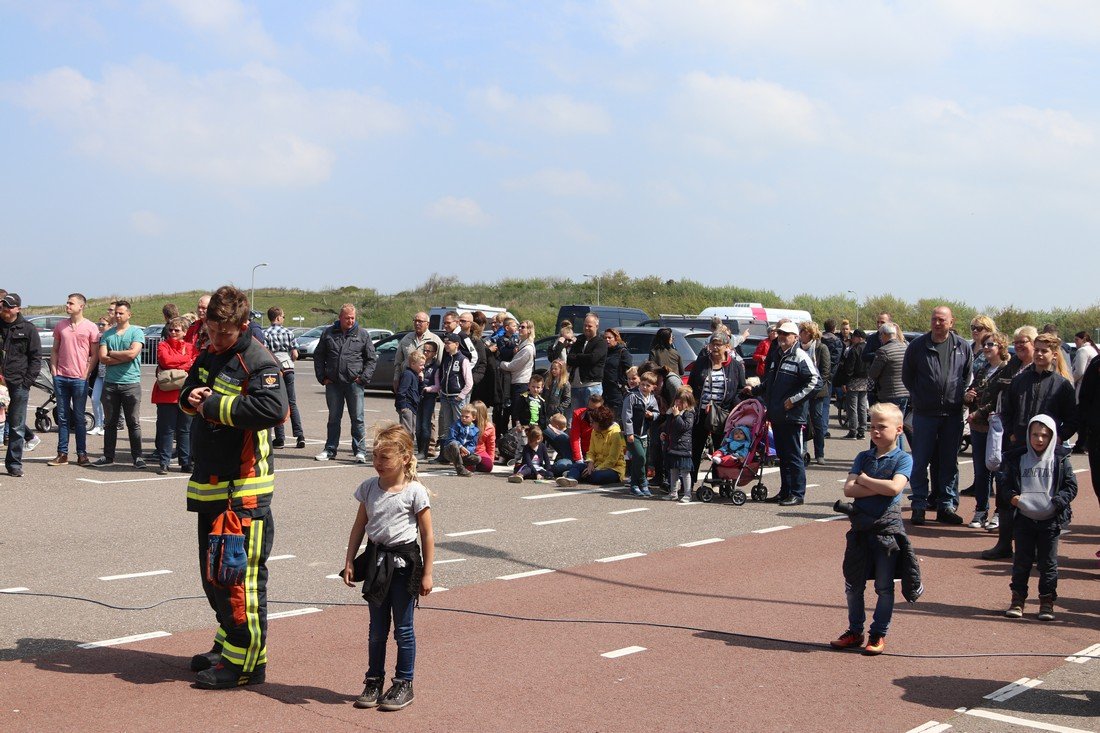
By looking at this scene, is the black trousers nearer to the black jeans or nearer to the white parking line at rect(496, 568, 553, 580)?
the white parking line at rect(496, 568, 553, 580)

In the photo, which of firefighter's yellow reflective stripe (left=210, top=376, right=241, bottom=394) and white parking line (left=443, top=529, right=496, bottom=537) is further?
white parking line (left=443, top=529, right=496, bottom=537)

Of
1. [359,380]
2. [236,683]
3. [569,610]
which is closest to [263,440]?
[236,683]

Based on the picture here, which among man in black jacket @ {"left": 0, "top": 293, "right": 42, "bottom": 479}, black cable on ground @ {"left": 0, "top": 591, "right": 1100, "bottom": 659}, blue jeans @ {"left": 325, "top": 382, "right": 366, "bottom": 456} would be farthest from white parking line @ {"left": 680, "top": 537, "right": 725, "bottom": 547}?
man in black jacket @ {"left": 0, "top": 293, "right": 42, "bottom": 479}

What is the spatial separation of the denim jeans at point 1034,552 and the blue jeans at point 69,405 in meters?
10.7

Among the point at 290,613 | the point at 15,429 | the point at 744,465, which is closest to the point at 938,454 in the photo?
the point at 744,465

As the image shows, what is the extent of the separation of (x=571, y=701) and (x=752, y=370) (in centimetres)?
1696

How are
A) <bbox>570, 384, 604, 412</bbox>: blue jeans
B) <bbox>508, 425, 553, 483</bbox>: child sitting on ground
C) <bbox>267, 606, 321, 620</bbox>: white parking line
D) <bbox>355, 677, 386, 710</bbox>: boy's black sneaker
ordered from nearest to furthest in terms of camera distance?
<bbox>355, 677, 386, 710</bbox>: boy's black sneaker
<bbox>267, 606, 321, 620</bbox>: white parking line
<bbox>508, 425, 553, 483</bbox>: child sitting on ground
<bbox>570, 384, 604, 412</bbox>: blue jeans

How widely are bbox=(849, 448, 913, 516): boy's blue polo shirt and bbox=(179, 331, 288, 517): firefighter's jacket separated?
3.26 m

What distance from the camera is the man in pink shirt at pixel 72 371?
552 inches

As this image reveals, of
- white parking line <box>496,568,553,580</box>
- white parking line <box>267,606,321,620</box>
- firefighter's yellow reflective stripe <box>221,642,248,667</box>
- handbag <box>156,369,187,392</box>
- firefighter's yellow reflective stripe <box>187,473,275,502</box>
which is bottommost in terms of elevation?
white parking line <box>496,568,553,580</box>

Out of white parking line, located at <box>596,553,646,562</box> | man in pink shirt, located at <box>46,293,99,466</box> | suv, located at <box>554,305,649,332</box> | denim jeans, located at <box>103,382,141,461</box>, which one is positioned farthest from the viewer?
suv, located at <box>554,305,649,332</box>

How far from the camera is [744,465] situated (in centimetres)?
1303

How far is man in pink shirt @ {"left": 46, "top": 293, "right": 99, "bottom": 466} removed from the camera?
14.0m

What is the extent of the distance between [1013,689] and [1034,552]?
6.77 ft
